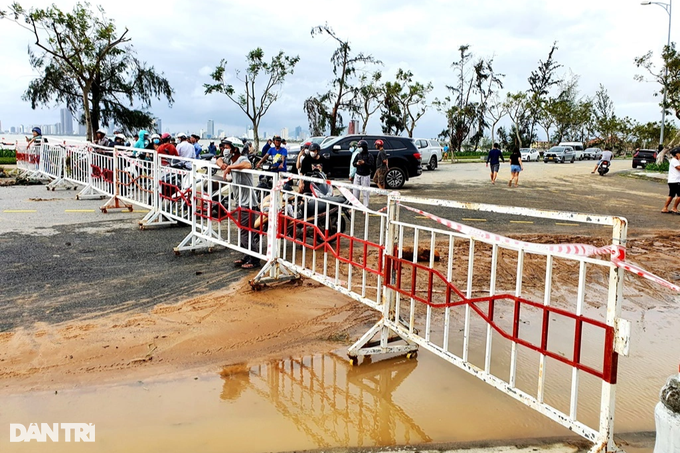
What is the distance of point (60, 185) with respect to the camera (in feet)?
52.4

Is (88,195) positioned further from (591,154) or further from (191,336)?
(591,154)

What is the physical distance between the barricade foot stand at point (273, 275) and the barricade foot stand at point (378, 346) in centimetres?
174

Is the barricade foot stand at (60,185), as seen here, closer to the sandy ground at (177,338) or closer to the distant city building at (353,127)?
Answer: the sandy ground at (177,338)

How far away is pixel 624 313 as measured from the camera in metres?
6.00

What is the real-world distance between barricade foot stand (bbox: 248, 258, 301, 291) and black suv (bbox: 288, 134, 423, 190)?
11900 mm

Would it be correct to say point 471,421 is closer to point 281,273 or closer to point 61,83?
point 281,273

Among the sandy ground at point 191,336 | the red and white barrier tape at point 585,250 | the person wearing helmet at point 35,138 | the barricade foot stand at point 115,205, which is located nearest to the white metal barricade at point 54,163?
the person wearing helmet at point 35,138

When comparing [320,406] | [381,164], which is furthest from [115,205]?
[320,406]

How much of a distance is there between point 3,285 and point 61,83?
32934 mm

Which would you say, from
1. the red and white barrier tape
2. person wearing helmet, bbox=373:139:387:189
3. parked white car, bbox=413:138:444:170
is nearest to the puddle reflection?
the red and white barrier tape

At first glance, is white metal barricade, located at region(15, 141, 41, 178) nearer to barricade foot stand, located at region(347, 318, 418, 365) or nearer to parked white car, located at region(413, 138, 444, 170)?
barricade foot stand, located at region(347, 318, 418, 365)

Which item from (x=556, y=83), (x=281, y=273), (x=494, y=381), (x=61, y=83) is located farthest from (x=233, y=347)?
(x=556, y=83)

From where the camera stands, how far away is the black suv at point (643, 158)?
113 ft

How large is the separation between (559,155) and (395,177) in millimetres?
30872
